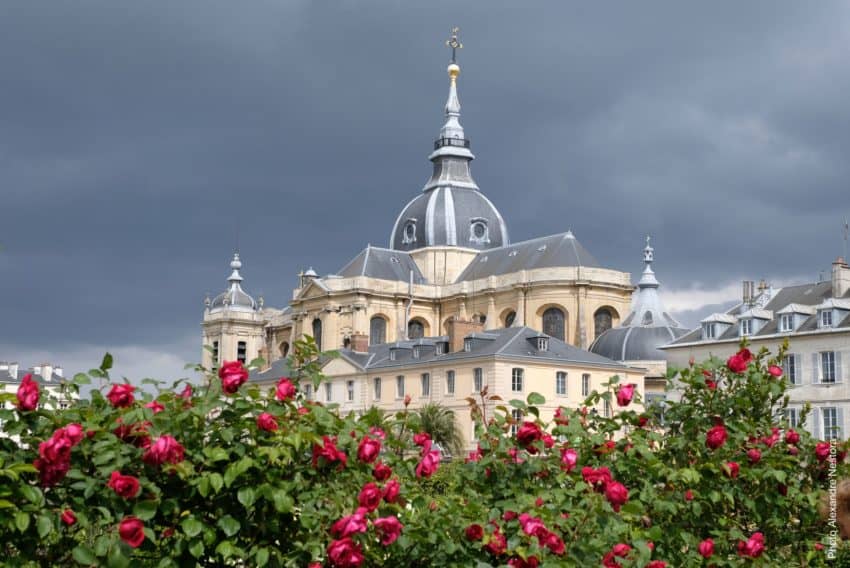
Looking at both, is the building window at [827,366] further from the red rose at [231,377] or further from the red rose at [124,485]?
the red rose at [124,485]

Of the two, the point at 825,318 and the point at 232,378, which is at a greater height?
the point at 825,318

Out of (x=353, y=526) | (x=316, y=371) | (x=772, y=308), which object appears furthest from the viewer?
(x=772, y=308)

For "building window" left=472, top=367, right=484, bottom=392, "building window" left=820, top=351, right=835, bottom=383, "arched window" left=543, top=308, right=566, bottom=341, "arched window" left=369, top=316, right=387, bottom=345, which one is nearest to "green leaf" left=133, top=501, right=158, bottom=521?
"building window" left=820, top=351, right=835, bottom=383

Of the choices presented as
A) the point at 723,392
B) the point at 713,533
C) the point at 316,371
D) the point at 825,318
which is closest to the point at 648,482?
the point at 713,533

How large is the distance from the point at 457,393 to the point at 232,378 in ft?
139

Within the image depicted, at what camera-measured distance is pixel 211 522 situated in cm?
493

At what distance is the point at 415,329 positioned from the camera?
78.3 metres

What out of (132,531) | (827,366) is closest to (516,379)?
(827,366)

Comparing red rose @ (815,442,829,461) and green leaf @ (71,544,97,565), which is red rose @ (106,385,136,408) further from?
red rose @ (815,442,829,461)

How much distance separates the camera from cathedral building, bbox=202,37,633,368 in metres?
70.1

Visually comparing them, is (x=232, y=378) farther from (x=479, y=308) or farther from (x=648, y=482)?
(x=479, y=308)

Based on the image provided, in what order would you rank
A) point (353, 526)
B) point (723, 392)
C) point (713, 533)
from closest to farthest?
point (353, 526)
point (713, 533)
point (723, 392)

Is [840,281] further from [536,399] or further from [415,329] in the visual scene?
[415,329]

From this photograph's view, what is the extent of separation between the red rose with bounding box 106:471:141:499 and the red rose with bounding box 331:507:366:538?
92cm
